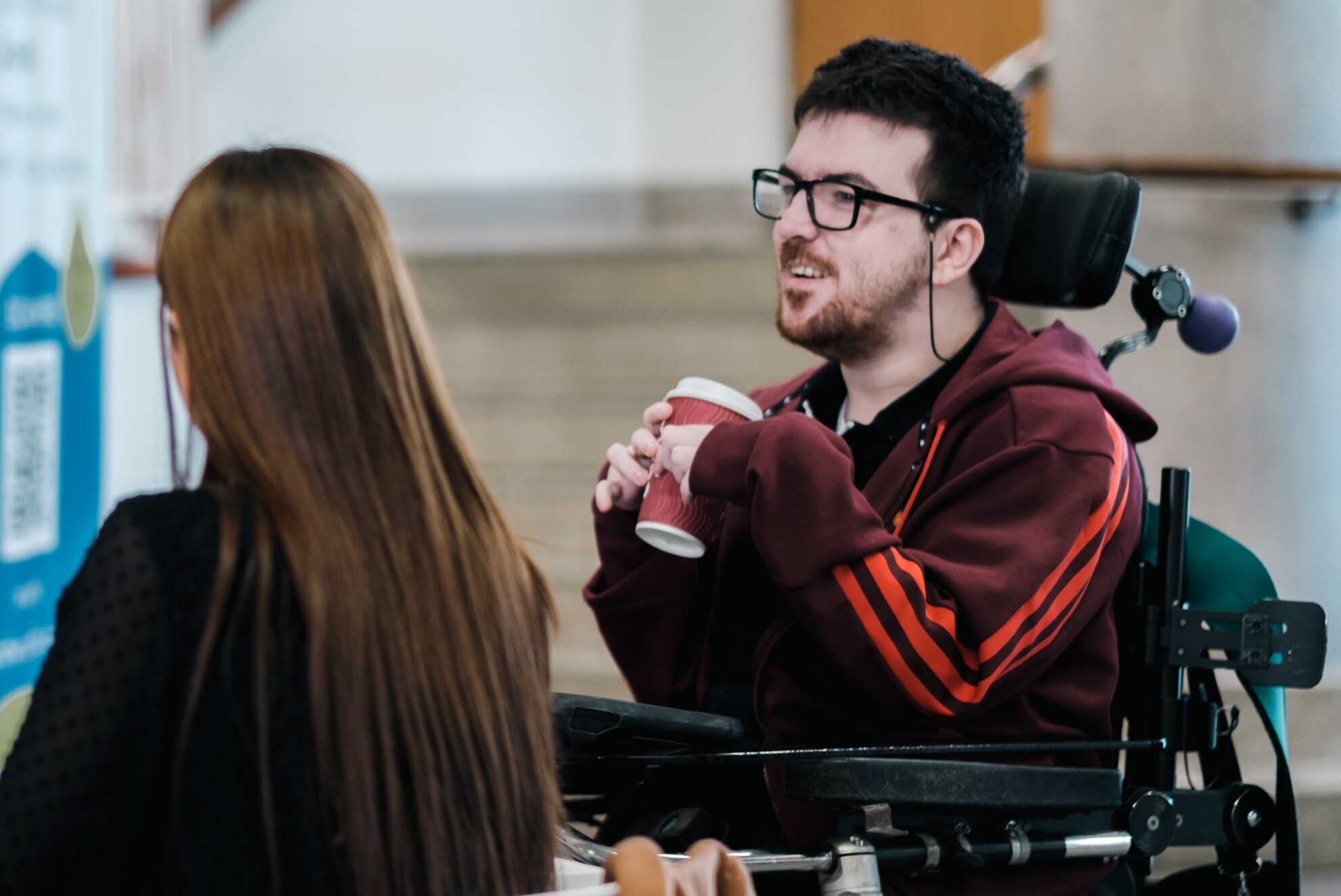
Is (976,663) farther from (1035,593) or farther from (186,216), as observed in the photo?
(186,216)

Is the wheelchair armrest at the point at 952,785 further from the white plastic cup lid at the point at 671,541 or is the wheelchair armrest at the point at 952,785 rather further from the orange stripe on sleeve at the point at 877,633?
the white plastic cup lid at the point at 671,541

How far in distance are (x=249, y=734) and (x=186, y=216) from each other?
40cm

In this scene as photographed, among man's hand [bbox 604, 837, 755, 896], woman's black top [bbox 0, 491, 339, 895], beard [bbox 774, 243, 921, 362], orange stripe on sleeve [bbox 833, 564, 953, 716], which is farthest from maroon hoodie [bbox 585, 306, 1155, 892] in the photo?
woman's black top [bbox 0, 491, 339, 895]

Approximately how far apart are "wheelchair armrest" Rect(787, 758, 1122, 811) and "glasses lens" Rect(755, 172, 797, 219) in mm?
741

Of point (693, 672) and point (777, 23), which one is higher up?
point (777, 23)

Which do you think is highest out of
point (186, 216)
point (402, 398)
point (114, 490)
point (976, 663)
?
point (186, 216)

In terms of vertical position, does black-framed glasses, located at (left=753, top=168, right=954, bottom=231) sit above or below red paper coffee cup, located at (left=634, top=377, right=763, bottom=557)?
above

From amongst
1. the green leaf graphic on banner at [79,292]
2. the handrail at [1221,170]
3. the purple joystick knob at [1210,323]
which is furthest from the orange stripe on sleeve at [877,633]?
the green leaf graphic on banner at [79,292]

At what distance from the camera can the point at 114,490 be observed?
12.9 ft

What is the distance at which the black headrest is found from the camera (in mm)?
1641

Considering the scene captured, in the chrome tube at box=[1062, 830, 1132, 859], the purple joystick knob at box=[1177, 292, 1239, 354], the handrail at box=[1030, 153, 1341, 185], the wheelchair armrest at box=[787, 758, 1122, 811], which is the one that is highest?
the handrail at box=[1030, 153, 1341, 185]

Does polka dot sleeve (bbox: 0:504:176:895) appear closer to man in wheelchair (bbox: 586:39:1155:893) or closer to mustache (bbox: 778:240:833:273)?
man in wheelchair (bbox: 586:39:1155:893)

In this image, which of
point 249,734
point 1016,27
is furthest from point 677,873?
point 1016,27

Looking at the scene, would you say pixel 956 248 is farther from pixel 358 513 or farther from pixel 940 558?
pixel 358 513
